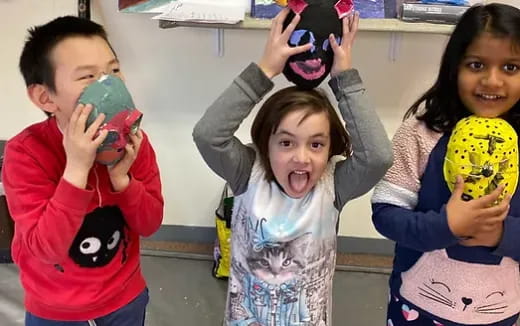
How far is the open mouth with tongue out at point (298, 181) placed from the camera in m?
1.14

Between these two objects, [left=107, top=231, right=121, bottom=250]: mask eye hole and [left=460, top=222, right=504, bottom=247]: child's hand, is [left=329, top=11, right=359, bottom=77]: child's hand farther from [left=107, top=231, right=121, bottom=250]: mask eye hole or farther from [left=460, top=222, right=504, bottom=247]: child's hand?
[left=107, top=231, right=121, bottom=250]: mask eye hole

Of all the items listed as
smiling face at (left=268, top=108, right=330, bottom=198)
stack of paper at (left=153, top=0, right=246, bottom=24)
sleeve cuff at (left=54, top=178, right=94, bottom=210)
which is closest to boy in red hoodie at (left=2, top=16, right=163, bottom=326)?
sleeve cuff at (left=54, top=178, right=94, bottom=210)

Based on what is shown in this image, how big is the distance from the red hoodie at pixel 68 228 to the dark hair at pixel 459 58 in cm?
56

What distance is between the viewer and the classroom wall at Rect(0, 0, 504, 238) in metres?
2.15

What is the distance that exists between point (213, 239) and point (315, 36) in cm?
146

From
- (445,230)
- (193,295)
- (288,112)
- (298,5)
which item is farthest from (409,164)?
(193,295)

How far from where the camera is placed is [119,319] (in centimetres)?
118

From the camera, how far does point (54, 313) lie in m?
1.12

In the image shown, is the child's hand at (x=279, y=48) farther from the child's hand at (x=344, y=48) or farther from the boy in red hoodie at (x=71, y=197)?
the boy in red hoodie at (x=71, y=197)

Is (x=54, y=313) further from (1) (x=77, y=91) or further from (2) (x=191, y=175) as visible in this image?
(2) (x=191, y=175)

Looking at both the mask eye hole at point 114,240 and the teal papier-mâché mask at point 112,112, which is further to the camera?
the mask eye hole at point 114,240

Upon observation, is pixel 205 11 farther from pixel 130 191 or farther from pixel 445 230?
pixel 445 230

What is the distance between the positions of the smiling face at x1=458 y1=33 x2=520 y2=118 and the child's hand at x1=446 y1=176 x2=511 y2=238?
155 millimetres

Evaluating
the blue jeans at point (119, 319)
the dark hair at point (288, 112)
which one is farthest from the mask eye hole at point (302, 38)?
the blue jeans at point (119, 319)
